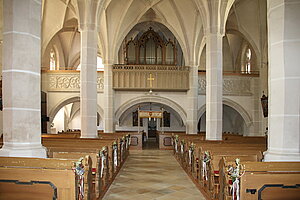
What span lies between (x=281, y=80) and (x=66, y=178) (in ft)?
13.0

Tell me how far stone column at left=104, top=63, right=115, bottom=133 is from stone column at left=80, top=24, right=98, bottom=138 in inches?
283

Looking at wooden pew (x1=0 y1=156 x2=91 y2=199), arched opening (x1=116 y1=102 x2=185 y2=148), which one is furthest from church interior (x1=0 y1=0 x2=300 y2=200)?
arched opening (x1=116 y1=102 x2=185 y2=148)

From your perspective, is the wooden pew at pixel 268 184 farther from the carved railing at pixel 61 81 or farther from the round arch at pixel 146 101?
the carved railing at pixel 61 81

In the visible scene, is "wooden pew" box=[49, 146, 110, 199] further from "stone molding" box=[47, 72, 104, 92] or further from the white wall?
the white wall

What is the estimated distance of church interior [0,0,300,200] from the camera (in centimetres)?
441

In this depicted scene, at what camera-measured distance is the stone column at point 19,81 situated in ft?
16.0

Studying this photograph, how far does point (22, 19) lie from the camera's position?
498 centimetres

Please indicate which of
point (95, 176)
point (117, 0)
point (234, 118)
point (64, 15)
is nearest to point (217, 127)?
point (95, 176)

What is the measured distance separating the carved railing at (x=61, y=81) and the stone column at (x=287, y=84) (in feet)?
52.3

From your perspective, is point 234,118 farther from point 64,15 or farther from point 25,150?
point 25,150

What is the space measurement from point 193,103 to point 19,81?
15.2 meters


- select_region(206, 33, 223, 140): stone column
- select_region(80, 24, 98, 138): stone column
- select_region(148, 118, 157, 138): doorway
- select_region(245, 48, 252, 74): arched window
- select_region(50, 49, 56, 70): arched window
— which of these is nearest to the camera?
select_region(80, 24, 98, 138): stone column

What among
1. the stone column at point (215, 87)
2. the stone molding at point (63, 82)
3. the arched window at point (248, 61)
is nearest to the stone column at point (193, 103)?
the arched window at point (248, 61)

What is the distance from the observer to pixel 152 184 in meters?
7.68
